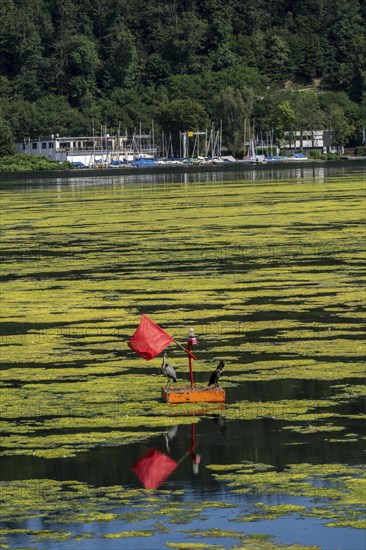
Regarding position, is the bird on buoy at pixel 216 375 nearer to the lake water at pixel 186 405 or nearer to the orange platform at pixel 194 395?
the orange platform at pixel 194 395

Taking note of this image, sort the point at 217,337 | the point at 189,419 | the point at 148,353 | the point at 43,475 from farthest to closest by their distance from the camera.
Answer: the point at 217,337, the point at 148,353, the point at 189,419, the point at 43,475

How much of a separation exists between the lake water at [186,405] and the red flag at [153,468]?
29 millimetres

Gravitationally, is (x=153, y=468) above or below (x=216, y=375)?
below

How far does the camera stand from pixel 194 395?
21.4 metres

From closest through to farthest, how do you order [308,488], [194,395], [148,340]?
[308,488], [194,395], [148,340]

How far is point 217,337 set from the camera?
88.3 feet

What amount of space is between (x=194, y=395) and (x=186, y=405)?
18cm

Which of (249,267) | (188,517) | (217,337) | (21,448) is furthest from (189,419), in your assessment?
(249,267)

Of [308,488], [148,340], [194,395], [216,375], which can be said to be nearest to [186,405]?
[194,395]

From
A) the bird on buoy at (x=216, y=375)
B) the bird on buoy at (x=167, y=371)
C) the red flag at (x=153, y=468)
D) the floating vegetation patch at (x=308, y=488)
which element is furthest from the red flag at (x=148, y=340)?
the floating vegetation patch at (x=308, y=488)

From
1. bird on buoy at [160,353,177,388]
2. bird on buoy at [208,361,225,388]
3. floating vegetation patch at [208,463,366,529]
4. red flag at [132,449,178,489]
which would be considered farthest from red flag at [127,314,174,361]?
floating vegetation patch at [208,463,366,529]

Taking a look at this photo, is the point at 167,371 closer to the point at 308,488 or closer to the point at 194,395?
the point at 194,395

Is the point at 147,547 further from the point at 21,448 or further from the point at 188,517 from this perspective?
the point at 21,448

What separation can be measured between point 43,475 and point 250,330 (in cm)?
1017
